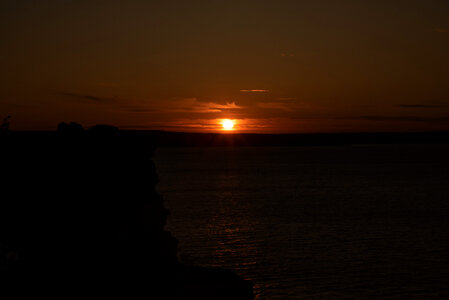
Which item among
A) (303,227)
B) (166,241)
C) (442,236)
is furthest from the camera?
(303,227)

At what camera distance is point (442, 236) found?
5534 centimetres

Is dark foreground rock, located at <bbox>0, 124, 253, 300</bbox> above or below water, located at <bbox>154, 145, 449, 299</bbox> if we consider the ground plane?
below

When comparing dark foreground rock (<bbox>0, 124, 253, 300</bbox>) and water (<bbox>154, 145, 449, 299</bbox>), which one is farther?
water (<bbox>154, 145, 449, 299</bbox>)

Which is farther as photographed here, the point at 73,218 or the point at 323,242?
the point at 323,242

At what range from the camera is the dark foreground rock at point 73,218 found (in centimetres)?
1386

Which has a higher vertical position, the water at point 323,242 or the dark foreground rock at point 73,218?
the water at point 323,242

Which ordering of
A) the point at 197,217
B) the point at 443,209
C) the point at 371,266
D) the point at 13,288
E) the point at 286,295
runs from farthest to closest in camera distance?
1. the point at 443,209
2. the point at 197,217
3. the point at 371,266
4. the point at 286,295
5. the point at 13,288

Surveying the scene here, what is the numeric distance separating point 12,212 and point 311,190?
3928 inches

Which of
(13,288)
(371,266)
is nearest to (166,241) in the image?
(13,288)

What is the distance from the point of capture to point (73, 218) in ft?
48.8

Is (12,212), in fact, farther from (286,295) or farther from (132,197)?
(286,295)

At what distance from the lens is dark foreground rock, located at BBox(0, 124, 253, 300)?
1386 centimetres

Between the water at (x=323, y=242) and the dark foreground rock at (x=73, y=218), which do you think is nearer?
the dark foreground rock at (x=73, y=218)

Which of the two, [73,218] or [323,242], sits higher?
[323,242]
